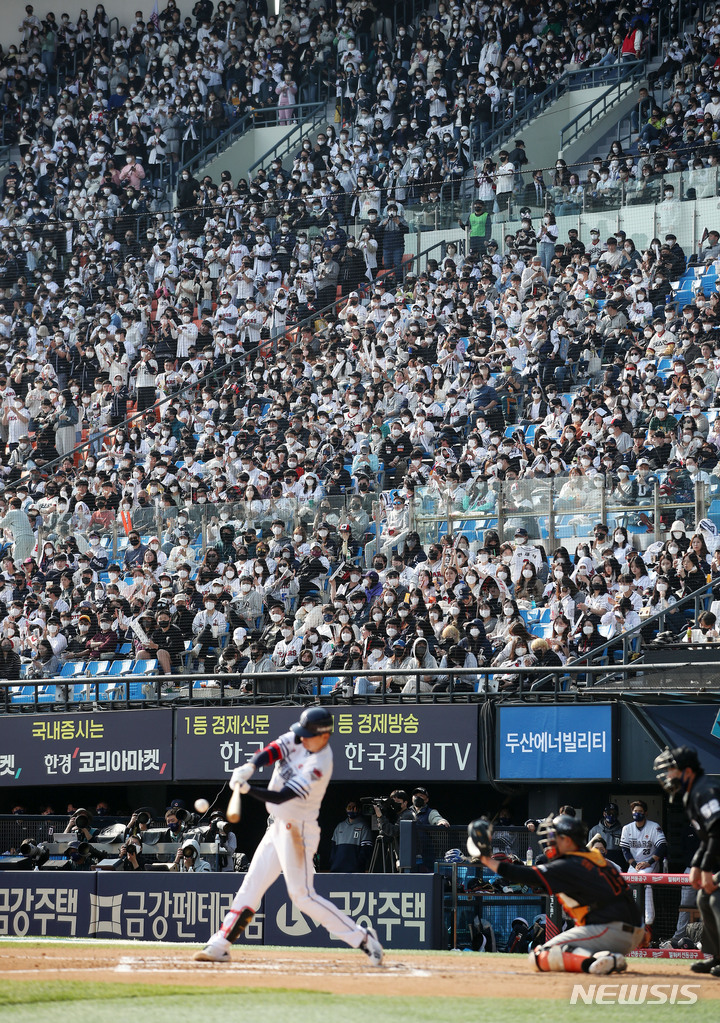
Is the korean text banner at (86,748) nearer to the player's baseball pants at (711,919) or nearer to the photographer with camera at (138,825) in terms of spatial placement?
the photographer with camera at (138,825)

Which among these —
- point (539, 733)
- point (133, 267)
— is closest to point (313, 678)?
point (539, 733)

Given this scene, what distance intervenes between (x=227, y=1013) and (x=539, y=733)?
8097 mm

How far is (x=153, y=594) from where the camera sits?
2016 cm

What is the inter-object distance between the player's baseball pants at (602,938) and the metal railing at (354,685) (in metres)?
4.97

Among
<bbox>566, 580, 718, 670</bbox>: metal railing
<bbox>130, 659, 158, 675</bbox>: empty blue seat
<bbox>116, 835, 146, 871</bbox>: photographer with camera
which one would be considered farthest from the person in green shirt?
<bbox>116, 835, 146, 871</bbox>: photographer with camera

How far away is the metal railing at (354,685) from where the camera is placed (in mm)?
15375

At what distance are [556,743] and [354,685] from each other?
2.73 meters

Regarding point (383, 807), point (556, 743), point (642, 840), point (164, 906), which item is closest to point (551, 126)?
point (556, 743)

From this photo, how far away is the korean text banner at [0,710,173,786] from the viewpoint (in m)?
17.8

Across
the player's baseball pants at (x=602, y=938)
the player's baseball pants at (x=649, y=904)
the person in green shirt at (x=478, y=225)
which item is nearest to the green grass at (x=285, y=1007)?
the player's baseball pants at (x=602, y=938)

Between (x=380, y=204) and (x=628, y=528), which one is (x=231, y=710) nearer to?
(x=628, y=528)

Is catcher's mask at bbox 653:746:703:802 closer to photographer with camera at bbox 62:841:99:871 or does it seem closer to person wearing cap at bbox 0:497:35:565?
photographer with camera at bbox 62:841:99:871

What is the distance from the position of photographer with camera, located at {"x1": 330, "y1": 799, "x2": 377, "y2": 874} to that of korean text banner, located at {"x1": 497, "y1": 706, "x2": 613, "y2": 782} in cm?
157

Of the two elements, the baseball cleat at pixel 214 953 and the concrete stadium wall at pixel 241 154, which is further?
the concrete stadium wall at pixel 241 154
